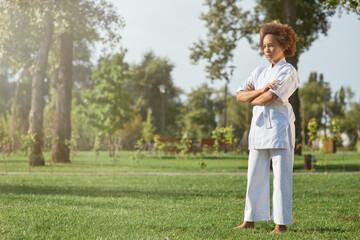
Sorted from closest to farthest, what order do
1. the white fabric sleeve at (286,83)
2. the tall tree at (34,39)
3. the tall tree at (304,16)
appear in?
the white fabric sleeve at (286,83)
the tall tree at (34,39)
the tall tree at (304,16)

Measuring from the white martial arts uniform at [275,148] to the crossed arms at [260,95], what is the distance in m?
0.07

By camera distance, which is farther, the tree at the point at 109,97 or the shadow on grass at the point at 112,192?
the tree at the point at 109,97

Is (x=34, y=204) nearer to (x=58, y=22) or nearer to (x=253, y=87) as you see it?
(x=253, y=87)

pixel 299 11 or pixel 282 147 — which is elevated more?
pixel 299 11

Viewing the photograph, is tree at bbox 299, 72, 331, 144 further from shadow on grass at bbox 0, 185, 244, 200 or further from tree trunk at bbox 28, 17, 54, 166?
shadow on grass at bbox 0, 185, 244, 200

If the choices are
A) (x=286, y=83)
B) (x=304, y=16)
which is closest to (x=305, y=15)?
(x=304, y=16)

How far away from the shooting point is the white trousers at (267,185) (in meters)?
5.14

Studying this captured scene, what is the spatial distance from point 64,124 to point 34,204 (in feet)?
56.0

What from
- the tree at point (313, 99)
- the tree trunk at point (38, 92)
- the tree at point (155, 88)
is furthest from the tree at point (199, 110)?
the tree trunk at point (38, 92)

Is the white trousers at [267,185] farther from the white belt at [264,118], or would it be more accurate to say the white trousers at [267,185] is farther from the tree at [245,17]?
the tree at [245,17]

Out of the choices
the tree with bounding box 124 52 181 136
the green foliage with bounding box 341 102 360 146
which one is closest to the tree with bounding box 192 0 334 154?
the tree with bounding box 124 52 181 136

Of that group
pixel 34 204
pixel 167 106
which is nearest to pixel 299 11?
pixel 34 204

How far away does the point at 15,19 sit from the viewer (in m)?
19.7

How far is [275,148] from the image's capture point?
5.09m
